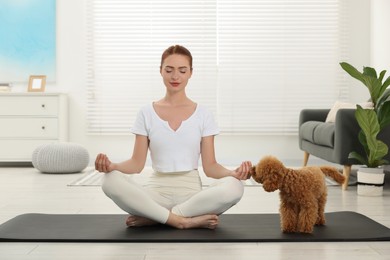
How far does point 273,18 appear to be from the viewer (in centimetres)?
656

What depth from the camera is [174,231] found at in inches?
101

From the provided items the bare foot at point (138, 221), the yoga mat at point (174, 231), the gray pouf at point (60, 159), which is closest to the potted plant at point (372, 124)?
the yoga mat at point (174, 231)

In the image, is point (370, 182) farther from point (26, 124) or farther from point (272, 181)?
point (26, 124)

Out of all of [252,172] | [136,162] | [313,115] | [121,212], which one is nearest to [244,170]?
[252,172]

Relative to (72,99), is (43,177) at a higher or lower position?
lower

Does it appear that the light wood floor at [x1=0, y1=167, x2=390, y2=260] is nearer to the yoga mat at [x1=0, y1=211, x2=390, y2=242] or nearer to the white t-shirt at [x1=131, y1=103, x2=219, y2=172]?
the yoga mat at [x1=0, y1=211, x2=390, y2=242]

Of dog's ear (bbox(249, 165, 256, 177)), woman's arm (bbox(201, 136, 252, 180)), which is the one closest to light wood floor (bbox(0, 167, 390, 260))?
dog's ear (bbox(249, 165, 256, 177))

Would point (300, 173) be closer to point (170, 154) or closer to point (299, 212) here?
point (299, 212)

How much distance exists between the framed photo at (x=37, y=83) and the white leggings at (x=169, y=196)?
3.98 meters

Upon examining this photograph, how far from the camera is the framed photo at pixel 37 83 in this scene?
632cm

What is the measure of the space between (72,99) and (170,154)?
4.08 meters

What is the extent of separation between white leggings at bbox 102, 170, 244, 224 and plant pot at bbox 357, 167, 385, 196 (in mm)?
1640

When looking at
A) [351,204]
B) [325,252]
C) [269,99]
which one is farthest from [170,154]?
[269,99]

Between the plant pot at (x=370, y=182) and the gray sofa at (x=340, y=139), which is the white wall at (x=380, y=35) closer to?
the gray sofa at (x=340, y=139)
